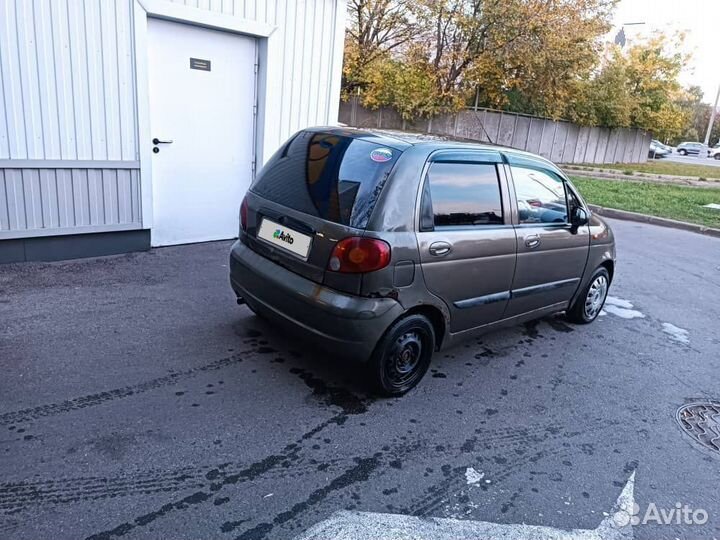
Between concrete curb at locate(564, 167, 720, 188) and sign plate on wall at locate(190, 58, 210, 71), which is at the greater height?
sign plate on wall at locate(190, 58, 210, 71)

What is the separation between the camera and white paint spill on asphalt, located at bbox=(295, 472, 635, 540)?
2473 millimetres

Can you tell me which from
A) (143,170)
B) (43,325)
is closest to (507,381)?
(43,325)

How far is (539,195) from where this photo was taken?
442cm

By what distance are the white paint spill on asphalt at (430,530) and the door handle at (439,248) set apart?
1.60m

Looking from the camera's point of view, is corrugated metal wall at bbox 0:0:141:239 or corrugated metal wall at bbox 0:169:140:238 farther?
corrugated metal wall at bbox 0:169:140:238

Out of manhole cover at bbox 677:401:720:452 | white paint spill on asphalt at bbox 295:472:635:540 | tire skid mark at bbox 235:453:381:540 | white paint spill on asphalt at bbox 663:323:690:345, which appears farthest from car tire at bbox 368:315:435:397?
white paint spill on asphalt at bbox 663:323:690:345

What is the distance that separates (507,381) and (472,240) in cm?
116

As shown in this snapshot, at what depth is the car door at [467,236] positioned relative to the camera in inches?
139

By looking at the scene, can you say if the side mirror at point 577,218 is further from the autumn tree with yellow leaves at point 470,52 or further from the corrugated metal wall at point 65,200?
the autumn tree with yellow leaves at point 470,52

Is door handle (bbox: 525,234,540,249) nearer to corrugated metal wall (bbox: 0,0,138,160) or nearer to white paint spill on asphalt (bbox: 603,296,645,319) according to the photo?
white paint spill on asphalt (bbox: 603,296,645,319)

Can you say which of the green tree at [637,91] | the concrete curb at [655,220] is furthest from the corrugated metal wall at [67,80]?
the green tree at [637,91]

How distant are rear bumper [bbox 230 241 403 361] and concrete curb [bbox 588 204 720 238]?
392 inches

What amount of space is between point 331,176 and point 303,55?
4115 mm

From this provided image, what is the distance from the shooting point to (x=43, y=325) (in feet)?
13.8
